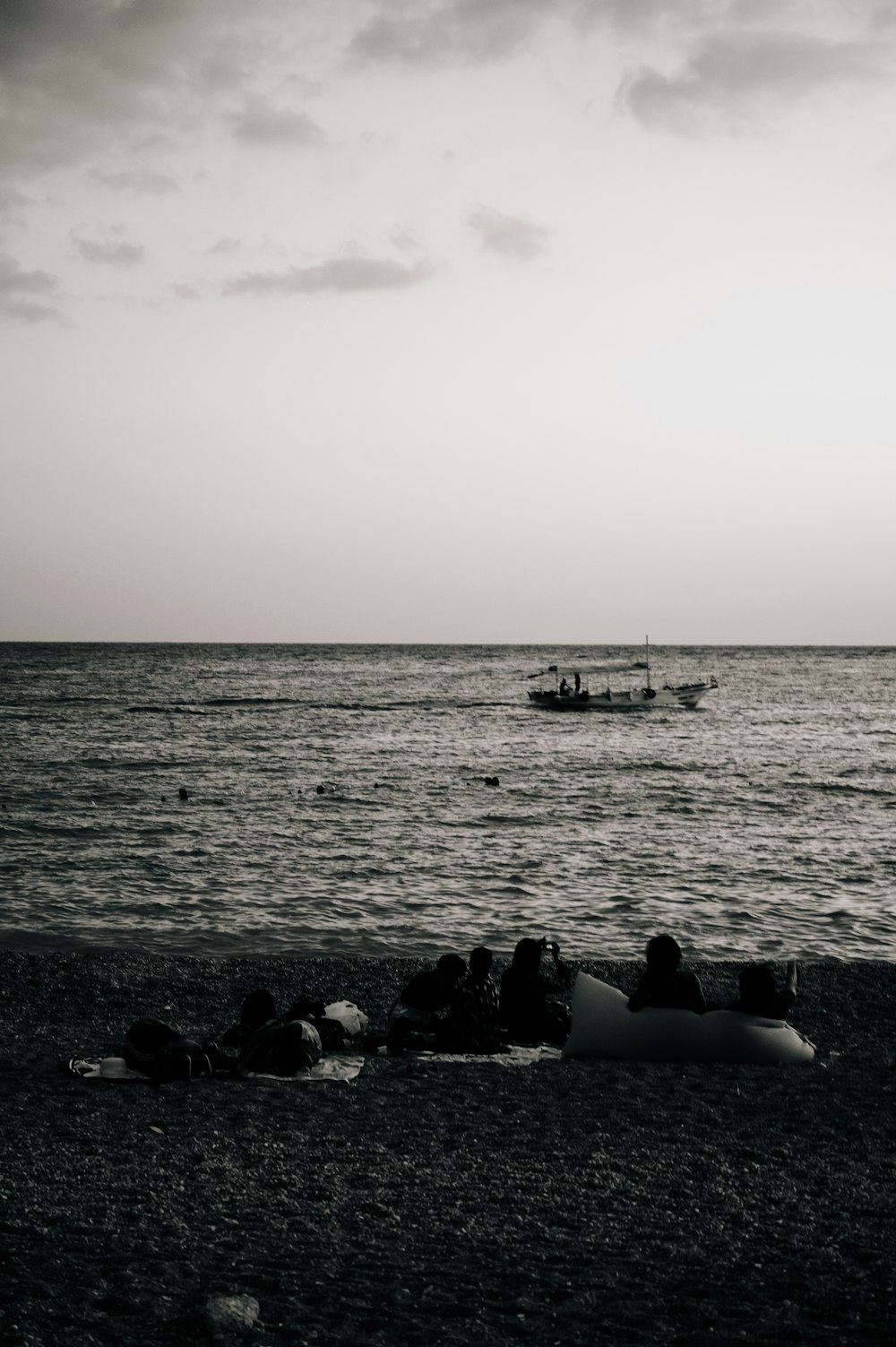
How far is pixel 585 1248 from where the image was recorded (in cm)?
596

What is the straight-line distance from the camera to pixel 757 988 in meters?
9.73

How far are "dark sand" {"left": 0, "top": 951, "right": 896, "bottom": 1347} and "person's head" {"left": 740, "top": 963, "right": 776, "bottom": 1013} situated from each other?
0.56 m

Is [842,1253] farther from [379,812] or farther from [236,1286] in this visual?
[379,812]

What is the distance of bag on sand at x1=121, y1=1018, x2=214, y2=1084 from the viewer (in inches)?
353

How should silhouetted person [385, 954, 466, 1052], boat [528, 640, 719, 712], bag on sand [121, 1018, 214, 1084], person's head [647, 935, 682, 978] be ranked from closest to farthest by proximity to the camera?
bag on sand [121, 1018, 214, 1084] < person's head [647, 935, 682, 978] < silhouetted person [385, 954, 466, 1052] < boat [528, 640, 719, 712]

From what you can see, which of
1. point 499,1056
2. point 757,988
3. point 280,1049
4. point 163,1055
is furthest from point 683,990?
point 163,1055

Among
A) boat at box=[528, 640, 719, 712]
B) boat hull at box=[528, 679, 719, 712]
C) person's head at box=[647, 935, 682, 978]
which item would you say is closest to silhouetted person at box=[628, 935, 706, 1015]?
person's head at box=[647, 935, 682, 978]

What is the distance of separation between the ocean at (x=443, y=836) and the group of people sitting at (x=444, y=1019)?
465cm

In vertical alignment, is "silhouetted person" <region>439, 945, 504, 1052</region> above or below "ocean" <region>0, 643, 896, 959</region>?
above

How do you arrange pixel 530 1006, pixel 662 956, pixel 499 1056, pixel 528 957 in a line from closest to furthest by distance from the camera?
pixel 662 956
pixel 499 1056
pixel 528 957
pixel 530 1006

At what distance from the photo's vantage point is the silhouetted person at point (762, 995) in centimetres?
973

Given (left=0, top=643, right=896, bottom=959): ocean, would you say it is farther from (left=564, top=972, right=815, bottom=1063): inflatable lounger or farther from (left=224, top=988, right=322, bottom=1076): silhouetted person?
(left=224, top=988, right=322, bottom=1076): silhouetted person

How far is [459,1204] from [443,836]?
18905 millimetres

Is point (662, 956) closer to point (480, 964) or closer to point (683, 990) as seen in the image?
point (683, 990)
